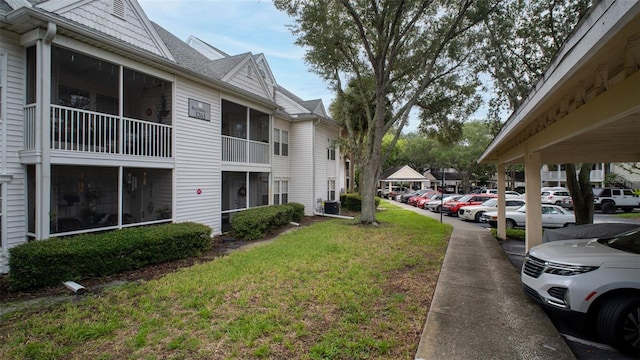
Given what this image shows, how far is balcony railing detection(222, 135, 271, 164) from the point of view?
11812mm

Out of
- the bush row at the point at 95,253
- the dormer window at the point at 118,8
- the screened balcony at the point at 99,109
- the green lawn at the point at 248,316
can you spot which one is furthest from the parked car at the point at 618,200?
the dormer window at the point at 118,8

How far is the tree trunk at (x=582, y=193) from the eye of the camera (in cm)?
1083

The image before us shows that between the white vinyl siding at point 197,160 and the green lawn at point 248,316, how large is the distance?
3.81m

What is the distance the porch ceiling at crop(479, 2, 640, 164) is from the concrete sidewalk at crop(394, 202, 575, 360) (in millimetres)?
2645

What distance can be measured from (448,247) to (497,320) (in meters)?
5.28

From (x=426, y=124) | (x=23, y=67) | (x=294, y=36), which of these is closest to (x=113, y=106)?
(x=23, y=67)

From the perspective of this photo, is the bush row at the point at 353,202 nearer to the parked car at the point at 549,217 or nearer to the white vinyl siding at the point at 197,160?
the parked car at the point at 549,217

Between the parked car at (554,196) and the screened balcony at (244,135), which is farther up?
the screened balcony at (244,135)

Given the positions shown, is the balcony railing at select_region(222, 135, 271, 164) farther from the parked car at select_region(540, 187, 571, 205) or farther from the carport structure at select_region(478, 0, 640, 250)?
the parked car at select_region(540, 187, 571, 205)

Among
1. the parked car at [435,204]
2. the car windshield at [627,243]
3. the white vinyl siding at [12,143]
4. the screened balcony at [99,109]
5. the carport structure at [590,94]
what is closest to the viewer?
the carport structure at [590,94]

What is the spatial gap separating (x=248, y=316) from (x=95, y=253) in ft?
13.8

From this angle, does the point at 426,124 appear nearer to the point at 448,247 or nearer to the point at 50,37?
the point at 448,247

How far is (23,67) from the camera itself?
656 centimetres

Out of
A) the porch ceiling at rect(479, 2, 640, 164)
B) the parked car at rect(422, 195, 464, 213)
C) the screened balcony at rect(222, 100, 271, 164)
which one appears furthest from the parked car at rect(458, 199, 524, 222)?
the screened balcony at rect(222, 100, 271, 164)
